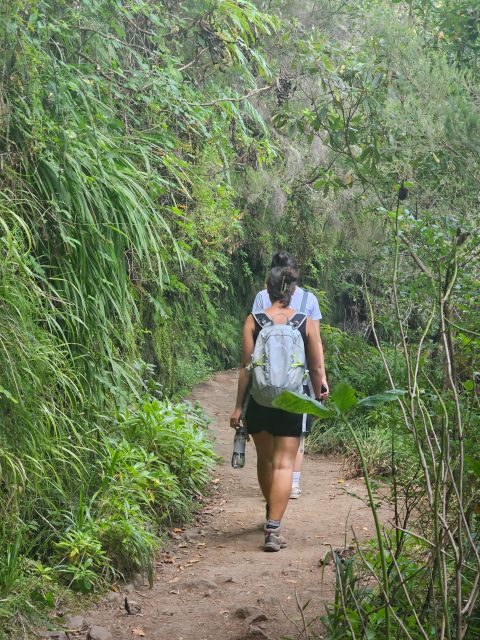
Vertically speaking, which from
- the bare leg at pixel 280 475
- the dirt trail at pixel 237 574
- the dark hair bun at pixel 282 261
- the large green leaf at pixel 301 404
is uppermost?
the dark hair bun at pixel 282 261

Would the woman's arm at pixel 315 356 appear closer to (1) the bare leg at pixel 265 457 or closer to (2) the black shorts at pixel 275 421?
(2) the black shorts at pixel 275 421

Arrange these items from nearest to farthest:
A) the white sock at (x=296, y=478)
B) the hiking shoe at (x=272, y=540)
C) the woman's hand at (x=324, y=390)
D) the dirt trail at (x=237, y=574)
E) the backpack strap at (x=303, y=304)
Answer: the dirt trail at (x=237, y=574)
the hiking shoe at (x=272, y=540)
the woman's hand at (x=324, y=390)
the backpack strap at (x=303, y=304)
the white sock at (x=296, y=478)

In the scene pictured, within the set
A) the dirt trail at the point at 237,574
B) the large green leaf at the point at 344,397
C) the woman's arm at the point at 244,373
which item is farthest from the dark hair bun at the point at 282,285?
the large green leaf at the point at 344,397

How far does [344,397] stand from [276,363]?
3.09 meters

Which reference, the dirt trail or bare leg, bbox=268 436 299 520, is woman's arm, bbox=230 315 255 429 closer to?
bare leg, bbox=268 436 299 520

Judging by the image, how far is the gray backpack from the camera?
Answer: 5.37 m

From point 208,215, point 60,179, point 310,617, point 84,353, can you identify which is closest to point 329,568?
point 310,617

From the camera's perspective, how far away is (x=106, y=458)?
16.9ft

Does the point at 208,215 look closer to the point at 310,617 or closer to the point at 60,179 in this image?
the point at 60,179

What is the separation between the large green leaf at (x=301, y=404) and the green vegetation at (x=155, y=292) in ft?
1.20

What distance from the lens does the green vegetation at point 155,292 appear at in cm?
346

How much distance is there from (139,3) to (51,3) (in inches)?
26.8

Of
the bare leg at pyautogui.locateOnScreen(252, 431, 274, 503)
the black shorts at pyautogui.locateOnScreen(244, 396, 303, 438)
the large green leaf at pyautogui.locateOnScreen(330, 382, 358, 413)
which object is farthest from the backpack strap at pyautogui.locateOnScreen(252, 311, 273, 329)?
the large green leaf at pyautogui.locateOnScreen(330, 382, 358, 413)

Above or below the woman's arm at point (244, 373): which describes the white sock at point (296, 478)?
below
